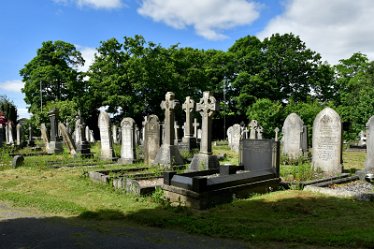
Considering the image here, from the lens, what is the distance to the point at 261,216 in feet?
20.6

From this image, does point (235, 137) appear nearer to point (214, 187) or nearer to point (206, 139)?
point (206, 139)

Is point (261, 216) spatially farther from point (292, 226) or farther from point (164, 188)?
point (164, 188)

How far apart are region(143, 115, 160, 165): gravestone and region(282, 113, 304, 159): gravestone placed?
Answer: 660cm

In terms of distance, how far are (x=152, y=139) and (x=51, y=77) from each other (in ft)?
91.9

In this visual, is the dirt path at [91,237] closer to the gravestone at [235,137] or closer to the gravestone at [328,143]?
the gravestone at [328,143]

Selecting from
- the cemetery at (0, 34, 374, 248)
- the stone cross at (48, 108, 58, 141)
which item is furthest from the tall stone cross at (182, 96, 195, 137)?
the stone cross at (48, 108, 58, 141)

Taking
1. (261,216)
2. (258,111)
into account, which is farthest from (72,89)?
(261,216)

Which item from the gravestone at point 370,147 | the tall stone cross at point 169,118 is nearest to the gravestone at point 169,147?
the tall stone cross at point 169,118

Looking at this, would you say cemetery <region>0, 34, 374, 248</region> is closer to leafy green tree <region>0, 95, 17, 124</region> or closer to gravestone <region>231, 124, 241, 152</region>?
gravestone <region>231, 124, 241, 152</region>

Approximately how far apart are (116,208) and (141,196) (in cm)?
92

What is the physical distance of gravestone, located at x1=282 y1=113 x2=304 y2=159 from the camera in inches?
607

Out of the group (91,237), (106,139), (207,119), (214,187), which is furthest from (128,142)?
(91,237)

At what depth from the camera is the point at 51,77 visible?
36.8 m

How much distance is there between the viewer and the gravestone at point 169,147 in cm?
1230
